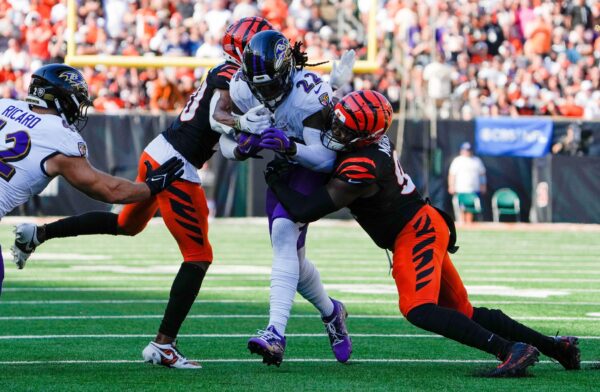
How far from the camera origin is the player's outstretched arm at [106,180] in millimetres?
5574

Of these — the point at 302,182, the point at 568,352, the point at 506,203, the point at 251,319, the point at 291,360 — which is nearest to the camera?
the point at 568,352

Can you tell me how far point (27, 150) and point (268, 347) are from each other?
1.40 meters

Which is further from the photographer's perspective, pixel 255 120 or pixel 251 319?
pixel 251 319

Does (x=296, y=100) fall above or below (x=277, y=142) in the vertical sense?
above

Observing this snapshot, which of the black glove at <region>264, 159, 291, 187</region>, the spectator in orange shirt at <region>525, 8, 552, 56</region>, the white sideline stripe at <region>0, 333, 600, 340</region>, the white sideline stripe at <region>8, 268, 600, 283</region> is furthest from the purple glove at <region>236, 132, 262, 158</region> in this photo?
the spectator in orange shirt at <region>525, 8, 552, 56</region>

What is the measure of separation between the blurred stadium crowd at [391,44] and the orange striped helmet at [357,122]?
1225 centimetres

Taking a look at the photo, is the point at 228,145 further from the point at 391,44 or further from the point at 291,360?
the point at 391,44

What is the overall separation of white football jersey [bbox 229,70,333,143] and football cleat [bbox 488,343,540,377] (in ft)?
4.84

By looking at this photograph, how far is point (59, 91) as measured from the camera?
5.75 metres

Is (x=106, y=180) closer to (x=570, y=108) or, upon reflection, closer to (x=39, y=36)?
(x=39, y=36)

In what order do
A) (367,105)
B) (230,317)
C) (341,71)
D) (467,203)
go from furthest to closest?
1. (467,203)
2. (230,317)
3. (341,71)
4. (367,105)

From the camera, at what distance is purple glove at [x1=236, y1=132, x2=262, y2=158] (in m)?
5.91

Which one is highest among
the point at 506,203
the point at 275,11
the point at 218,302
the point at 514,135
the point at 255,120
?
the point at 275,11

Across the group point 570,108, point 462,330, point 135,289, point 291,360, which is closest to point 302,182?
point 291,360
